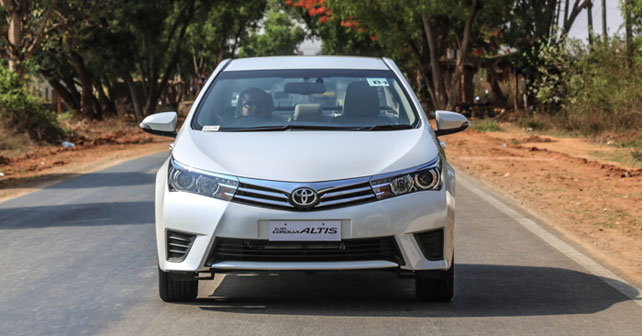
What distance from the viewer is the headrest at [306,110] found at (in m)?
6.55

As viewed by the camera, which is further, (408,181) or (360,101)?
(360,101)

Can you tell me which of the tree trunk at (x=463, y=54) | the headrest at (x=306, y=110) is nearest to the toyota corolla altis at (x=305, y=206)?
the headrest at (x=306, y=110)

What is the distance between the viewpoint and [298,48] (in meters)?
133

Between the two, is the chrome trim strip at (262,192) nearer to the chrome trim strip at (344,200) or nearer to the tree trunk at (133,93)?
the chrome trim strip at (344,200)

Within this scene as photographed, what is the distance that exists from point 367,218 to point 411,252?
0.36 m

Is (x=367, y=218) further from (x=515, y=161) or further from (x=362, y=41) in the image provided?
(x=362, y=41)

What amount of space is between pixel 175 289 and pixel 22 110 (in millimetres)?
19924

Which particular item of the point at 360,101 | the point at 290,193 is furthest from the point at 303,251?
the point at 360,101

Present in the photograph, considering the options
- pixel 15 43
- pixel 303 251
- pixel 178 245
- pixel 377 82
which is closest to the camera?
pixel 303 251

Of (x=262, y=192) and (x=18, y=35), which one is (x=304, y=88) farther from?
(x=18, y=35)

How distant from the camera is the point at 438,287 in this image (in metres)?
5.82

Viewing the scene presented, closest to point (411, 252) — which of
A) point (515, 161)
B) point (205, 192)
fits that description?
point (205, 192)

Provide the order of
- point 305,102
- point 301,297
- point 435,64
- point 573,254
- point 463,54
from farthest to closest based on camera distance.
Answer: point 435,64
point 463,54
point 573,254
point 305,102
point 301,297

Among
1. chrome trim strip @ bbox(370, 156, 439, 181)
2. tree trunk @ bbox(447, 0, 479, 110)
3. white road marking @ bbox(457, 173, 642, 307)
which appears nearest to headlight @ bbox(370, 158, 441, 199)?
chrome trim strip @ bbox(370, 156, 439, 181)
